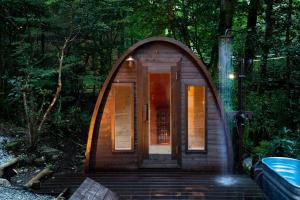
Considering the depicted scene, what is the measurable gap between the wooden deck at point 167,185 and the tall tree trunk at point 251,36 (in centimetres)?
402

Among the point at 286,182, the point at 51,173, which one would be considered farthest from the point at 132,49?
the point at 286,182

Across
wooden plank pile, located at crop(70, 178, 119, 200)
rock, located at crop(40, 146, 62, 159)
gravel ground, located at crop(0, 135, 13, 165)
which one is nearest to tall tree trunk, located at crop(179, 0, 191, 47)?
rock, located at crop(40, 146, 62, 159)

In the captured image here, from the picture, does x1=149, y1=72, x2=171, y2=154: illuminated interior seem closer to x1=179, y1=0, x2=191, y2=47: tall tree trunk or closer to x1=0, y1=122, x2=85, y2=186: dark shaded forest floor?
x1=0, y1=122, x2=85, y2=186: dark shaded forest floor

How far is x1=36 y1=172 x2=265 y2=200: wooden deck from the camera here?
530cm

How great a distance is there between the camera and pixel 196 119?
6.57m

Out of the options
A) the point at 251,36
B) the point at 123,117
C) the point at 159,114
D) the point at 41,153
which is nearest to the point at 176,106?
the point at 159,114

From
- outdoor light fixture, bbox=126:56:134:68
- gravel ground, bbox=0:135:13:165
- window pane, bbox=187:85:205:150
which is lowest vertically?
gravel ground, bbox=0:135:13:165

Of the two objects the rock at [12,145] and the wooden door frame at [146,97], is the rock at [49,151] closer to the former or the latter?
the rock at [12,145]

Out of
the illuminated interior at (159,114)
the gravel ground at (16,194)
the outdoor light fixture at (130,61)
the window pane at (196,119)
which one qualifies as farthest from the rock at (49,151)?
the window pane at (196,119)

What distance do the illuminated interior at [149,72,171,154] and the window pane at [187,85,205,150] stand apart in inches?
16.6

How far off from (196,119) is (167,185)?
144 cm

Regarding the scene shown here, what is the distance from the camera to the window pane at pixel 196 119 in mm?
6555

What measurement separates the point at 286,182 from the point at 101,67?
23.1 feet

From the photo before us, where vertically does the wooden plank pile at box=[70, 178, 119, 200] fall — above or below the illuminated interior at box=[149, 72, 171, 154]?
below
